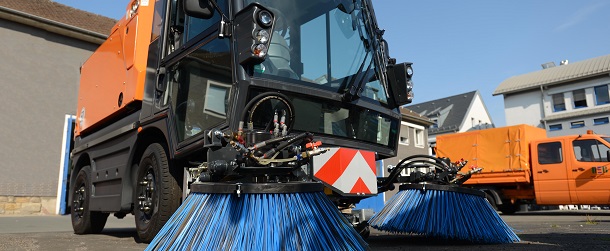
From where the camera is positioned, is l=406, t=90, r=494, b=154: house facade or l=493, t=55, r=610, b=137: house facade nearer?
l=493, t=55, r=610, b=137: house facade

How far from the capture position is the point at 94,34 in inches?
634

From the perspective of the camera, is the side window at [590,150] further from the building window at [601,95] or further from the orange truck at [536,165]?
the building window at [601,95]

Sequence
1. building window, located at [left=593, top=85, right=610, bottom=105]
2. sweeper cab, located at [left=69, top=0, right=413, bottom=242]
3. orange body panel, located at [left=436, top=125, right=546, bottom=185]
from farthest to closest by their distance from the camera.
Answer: building window, located at [left=593, top=85, right=610, bottom=105] < orange body panel, located at [left=436, top=125, right=546, bottom=185] < sweeper cab, located at [left=69, top=0, right=413, bottom=242]

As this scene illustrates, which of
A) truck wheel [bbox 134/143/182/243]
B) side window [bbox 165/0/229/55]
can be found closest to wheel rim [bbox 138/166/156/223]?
truck wheel [bbox 134/143/182/243]

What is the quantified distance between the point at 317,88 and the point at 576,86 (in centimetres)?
3569

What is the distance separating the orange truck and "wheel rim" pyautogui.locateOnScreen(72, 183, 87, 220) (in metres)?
10.9

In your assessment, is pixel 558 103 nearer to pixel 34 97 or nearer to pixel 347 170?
pixel 34 97

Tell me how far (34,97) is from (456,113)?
3386 cm

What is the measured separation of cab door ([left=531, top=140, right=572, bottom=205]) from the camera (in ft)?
40.6

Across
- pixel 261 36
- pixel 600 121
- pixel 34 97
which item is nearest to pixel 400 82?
pixel 261 36

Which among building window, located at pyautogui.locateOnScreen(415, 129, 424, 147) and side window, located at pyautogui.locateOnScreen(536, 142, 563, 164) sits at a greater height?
building window, located at pyautogui.locateOnScreen(415, 129, 424, 147)

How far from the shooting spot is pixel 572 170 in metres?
12.2

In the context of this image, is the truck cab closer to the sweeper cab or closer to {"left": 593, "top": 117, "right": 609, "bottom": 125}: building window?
the sweeper cab

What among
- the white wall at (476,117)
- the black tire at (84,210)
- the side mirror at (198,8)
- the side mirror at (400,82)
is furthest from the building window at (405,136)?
the side mirror at (198,8)
